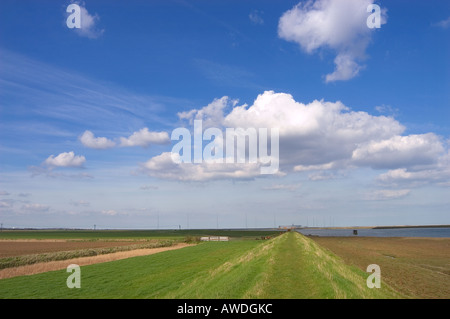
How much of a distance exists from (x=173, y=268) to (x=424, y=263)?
31.4 m

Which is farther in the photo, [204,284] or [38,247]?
[38,247]

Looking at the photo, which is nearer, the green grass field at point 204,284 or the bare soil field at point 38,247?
the green grass field at point 204,284

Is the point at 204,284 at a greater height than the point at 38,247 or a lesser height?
greater

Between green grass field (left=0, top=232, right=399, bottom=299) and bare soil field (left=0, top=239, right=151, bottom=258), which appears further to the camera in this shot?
bare soil field (left=0, top=239, right=151, bottom=258)

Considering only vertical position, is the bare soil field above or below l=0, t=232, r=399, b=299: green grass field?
below

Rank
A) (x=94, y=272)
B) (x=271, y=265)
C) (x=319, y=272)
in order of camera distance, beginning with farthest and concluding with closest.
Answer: (x=94, y=272) < (x=271, y=265) < (x=319, y=272)

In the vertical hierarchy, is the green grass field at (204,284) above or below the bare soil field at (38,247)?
above

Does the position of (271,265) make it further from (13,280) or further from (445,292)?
(13,280)
